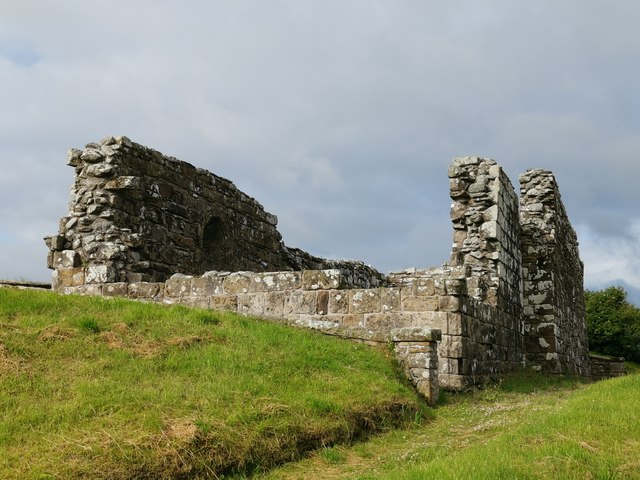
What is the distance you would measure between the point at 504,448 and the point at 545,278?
41.2 ft

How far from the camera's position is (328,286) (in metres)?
11.5

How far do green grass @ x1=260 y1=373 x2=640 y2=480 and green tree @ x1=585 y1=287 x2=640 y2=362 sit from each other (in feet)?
112

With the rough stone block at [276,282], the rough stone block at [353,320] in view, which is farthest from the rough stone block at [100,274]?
the rough stone block at [353,320]

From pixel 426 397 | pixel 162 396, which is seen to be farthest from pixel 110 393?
pixel 426 397

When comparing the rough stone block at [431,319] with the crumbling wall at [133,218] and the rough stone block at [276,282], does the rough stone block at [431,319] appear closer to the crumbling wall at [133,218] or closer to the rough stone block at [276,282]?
the crumbling wall at [133,218]

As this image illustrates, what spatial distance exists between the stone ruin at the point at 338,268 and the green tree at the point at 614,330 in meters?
21.1

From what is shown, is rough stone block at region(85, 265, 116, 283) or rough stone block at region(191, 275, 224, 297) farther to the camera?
rough stone block at region(85, 265, 116, 283)

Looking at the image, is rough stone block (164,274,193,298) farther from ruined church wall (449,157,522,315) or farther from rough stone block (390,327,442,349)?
ruined church wall (449,157,522,315)

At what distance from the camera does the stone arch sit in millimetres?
17016

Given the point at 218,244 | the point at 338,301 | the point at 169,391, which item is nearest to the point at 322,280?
the point at 338,301

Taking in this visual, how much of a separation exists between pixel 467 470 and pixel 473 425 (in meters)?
2.97

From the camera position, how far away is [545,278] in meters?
17.9

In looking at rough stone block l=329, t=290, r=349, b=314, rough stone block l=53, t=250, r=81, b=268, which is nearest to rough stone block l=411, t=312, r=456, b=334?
rough stone block l=329, t=290, r=349, b=314

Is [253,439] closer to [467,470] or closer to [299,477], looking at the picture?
[299,477]
